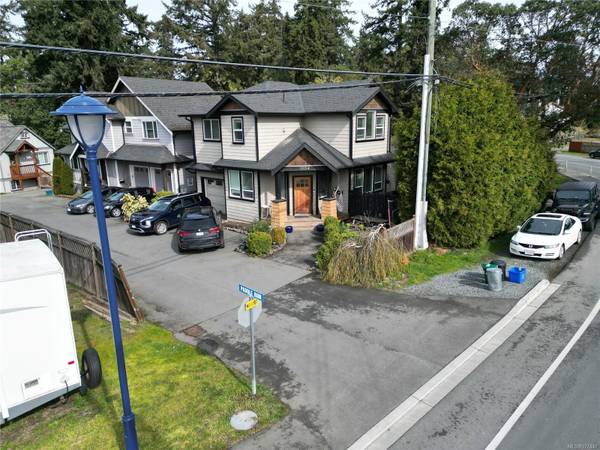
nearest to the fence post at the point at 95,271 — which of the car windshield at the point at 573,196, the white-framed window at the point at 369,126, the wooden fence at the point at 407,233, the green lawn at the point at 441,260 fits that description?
the green lawn at the point at 441,260

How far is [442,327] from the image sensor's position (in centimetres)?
1102

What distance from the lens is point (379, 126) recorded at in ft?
79.5

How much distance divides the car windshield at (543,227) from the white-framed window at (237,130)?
46.7 ft

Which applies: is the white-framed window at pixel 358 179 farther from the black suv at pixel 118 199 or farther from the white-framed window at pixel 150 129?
the white-framed window at pixel 150 129

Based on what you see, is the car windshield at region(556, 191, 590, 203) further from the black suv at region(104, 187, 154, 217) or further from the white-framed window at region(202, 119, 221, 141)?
the black suv at region(104, 187, 154, 217)

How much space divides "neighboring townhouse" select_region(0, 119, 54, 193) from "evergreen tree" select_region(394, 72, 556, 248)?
37.7m

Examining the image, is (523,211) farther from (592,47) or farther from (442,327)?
(592,47)

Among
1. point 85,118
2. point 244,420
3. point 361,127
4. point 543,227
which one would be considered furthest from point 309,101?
point 85,118

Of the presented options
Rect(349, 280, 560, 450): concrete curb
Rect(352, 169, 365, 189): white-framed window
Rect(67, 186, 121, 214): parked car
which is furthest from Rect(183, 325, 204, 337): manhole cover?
Rect(67, 186, 121, 214): parked car

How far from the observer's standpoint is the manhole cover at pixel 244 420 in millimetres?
7254

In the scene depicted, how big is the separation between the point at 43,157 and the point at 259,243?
35.1m

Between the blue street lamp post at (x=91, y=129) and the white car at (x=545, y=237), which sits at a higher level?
the blue street lamp post at (x=91, y=129)

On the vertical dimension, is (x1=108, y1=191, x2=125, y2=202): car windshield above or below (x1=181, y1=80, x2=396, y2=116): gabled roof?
below

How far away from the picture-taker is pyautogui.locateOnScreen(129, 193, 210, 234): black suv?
21.0 m
